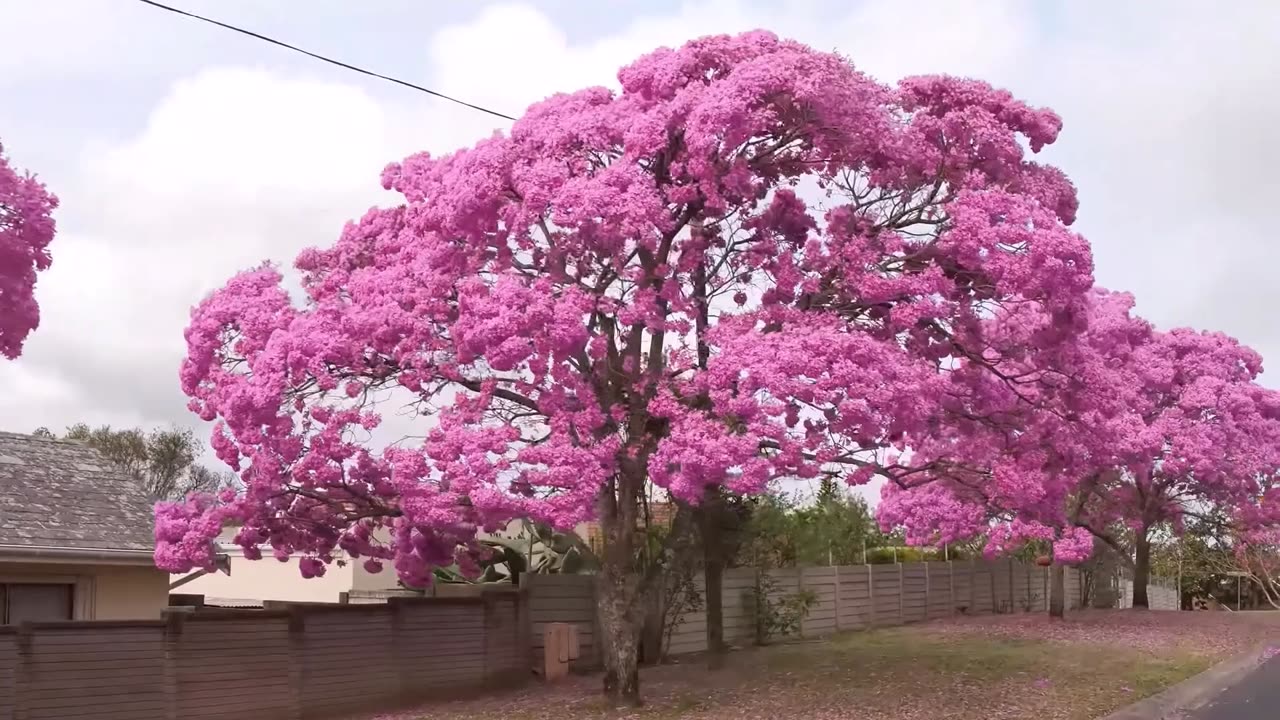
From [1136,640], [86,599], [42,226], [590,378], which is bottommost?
[1136,640]

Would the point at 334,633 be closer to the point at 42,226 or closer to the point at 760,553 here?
the point at 42,226

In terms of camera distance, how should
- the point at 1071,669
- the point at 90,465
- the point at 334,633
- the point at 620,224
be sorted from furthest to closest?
the point at 1071,669
the point at 90,465
the point at 334,633
the point at 620,224

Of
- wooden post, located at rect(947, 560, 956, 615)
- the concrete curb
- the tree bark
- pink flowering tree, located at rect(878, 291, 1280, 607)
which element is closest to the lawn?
the concrete curb

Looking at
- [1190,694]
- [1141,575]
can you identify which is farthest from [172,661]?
[1141,575]

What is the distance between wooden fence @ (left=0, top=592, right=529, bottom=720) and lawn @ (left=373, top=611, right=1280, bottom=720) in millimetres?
675

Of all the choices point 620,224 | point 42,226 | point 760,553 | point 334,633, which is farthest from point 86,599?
point 760,553

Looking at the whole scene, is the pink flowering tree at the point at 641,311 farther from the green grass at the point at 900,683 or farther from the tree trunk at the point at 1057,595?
the tree trunk at the point at 1057,595

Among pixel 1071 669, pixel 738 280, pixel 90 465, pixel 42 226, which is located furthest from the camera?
pixel 1071 669

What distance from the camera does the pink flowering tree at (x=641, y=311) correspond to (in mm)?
14797

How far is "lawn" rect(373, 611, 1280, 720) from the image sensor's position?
1593 centimetres

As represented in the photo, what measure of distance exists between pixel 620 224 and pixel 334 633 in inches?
243

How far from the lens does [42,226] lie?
12742mm

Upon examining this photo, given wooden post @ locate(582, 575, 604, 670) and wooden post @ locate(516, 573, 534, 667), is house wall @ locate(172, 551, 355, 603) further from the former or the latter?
wooden post @ locate(516, 573, 534, 667)

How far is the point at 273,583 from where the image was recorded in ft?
93.5
